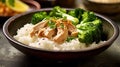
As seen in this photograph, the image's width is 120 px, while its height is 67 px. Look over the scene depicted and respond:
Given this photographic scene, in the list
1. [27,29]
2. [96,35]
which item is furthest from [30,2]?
[96,35]

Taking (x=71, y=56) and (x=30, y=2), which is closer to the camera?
(x=71, y=56)

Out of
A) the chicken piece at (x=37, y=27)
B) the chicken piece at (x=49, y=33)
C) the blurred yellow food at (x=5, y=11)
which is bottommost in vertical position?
the chicken piece at (x=49, y=33)

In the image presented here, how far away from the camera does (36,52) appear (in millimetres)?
1692

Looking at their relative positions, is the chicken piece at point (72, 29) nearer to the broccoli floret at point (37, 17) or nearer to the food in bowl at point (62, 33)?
the food in bowl at point (62, 33)

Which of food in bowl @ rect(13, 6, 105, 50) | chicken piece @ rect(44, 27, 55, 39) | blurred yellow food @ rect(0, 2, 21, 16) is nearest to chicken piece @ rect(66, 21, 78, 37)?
food in bowl @ rect(13, 6, 105, 50)

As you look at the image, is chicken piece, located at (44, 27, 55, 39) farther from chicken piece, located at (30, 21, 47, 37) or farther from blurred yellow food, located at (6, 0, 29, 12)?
blurred yellow food, located at (6, 0, 29, 12)

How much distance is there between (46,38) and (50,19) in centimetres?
19

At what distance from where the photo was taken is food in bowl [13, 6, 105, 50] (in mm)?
1803

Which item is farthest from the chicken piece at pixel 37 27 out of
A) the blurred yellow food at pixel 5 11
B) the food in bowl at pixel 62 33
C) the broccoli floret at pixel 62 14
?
the blurred yellow food at pixel 5 11

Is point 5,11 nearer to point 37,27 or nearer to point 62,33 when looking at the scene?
point 37,27

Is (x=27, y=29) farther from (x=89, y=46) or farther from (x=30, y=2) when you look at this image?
(x=30, y=2)

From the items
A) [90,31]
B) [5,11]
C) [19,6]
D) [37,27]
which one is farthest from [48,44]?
[19,6]

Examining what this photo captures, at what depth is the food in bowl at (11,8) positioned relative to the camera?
2.69 meters

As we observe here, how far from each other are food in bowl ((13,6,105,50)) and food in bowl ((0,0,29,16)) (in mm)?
666
